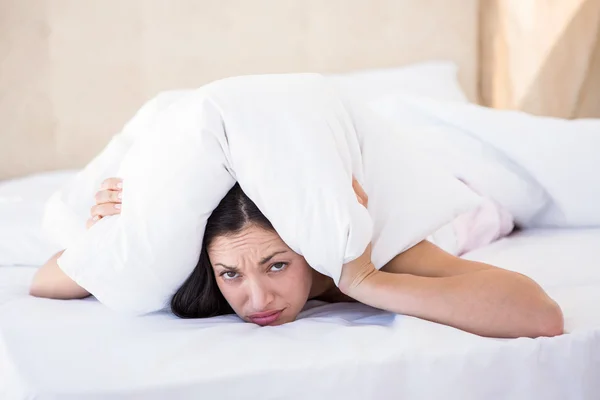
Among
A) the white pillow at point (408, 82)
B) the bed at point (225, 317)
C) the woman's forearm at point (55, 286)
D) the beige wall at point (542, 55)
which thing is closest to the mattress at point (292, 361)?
the bed at point (225, 317)

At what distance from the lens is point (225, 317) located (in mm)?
1089

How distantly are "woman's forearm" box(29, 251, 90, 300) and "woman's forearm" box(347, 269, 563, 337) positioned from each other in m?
0.48

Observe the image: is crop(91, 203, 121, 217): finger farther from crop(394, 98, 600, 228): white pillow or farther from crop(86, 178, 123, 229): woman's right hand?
crop(394, 98, 600, 228): white pillow

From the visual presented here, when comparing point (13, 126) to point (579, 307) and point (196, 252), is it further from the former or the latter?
point (579, 307)

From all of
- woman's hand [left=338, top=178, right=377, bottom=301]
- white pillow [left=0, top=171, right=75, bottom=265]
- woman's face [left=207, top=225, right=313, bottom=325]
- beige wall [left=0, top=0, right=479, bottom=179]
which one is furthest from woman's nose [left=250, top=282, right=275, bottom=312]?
beige wall [left=0, top=0, right=479, bottom=179]

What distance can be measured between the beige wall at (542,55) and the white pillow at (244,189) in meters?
1.53

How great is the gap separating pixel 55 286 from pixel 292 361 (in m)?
0.53

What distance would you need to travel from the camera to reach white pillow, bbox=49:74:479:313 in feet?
3.18

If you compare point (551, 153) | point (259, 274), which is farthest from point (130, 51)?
point (259, 274)

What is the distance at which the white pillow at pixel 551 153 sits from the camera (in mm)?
1561

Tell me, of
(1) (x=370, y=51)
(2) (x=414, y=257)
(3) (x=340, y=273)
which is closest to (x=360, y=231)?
(3) (x=340, y=273)

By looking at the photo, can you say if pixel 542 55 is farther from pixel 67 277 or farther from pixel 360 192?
pixel 67 277

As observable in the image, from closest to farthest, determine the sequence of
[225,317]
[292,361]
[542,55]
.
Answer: [292,361], [225,317], [542,55]

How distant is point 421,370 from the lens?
845 millimetres
